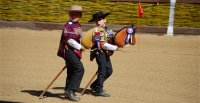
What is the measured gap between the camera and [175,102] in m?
7.09

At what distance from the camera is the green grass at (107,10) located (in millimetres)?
15617

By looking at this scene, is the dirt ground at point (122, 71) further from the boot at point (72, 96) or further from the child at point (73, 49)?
the child at point (73, 49)

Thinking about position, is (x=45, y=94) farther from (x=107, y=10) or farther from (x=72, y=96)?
(x=107, y=10)

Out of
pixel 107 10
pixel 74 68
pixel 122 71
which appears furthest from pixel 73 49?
pixel 107 10

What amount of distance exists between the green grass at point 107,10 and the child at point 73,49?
8810 mm

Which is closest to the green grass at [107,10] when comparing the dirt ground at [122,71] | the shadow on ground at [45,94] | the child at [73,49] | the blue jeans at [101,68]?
the dirt ground at [122,71]

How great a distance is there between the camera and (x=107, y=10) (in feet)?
53.0

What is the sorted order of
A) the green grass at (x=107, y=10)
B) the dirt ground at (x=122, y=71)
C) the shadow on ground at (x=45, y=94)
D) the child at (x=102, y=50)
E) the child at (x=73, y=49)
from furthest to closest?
the green grass at (x=107, y=10) < the dirt ground at (x=122, y=71) < the shadow on ground at (x=45, y=94) < the child at (x=102, y=50) < the child at (x=73, y=49)

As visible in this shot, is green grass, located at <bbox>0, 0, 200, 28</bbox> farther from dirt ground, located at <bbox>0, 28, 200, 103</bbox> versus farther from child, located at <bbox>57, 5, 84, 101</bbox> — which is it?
child, located at <bbox>57, 5, 84, 101</bbox>

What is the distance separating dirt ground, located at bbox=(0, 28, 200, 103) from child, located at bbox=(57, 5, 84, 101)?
0.79ft

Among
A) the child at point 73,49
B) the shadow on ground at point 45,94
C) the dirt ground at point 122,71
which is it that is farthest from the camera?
the dirt ground at point 122,71

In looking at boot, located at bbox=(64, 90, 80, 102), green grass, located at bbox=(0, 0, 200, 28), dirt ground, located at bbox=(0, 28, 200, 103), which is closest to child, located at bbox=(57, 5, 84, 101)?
boot, located at bbox=(64, 90, 80, 102)

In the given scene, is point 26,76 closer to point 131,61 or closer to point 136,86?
point 136,86

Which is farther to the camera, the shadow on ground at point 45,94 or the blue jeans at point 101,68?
the shadow on ground at point 45,94
